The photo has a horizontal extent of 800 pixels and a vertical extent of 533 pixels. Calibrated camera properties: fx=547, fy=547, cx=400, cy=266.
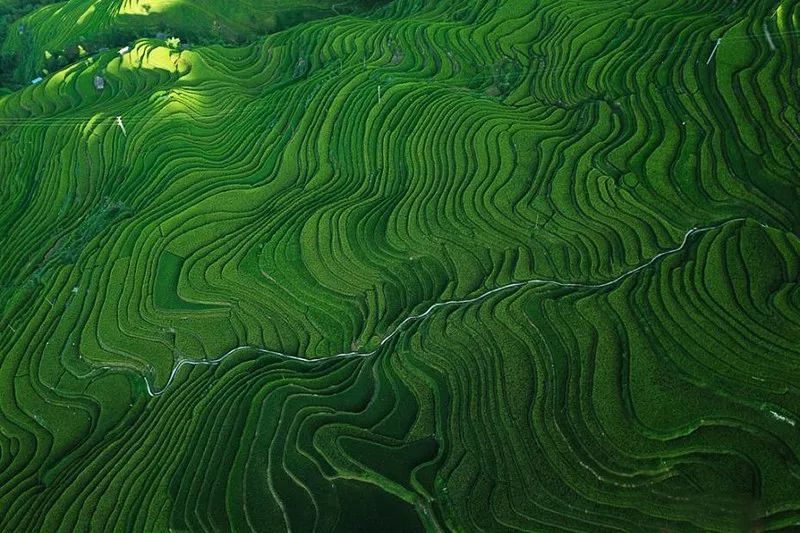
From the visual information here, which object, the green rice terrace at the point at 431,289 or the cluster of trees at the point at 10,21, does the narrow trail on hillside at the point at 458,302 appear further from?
the cluster of trees at the point at 10,21

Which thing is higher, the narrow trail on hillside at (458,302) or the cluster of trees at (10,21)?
the cluster of trees at (10,21)

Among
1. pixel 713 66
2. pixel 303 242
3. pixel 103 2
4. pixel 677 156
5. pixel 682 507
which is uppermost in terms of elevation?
pixel 103 2

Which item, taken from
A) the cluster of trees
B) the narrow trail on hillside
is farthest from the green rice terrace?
the cluster of trees

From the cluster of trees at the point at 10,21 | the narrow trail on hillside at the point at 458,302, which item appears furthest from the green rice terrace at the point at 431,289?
the cluster of trees at the point at 10,21

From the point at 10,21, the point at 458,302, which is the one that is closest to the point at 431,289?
the point at 458,302

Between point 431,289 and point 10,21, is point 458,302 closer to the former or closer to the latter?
point 431,289

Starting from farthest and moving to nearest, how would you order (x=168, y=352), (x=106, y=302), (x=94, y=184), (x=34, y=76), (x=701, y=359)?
(x=34, y=76) → (x=94, y=184) → (x=106, y=302) → (x=168, y=352) → (x=701, y=359)

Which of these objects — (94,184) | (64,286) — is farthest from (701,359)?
(94,184)

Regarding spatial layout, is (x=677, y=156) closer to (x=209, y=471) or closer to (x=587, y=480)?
(x=587, y=480)
